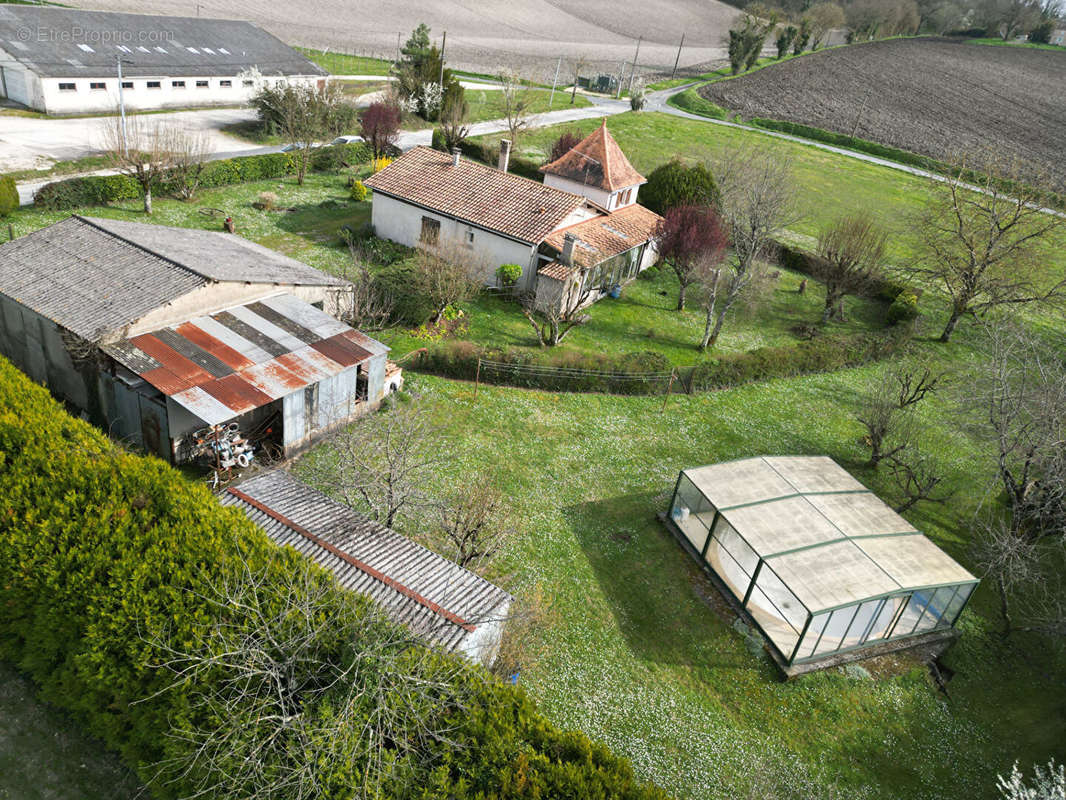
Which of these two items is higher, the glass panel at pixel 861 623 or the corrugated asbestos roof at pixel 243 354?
the corrugated asbestos roof at pixel 243 354

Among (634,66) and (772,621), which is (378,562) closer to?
(772,621)

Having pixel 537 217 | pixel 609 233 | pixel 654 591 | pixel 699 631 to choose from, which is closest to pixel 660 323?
pixel 609 233

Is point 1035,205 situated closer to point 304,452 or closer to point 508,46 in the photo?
point 304,452

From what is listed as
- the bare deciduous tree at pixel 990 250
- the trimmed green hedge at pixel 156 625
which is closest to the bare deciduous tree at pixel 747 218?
the bare deciduous tree at pixel 990 250

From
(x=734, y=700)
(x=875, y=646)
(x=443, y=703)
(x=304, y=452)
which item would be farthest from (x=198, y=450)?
(x=875, y=646)

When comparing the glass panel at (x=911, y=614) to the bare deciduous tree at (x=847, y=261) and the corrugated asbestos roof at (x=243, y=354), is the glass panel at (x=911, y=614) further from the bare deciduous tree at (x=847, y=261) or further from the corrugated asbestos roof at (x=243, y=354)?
the bare deciduous tree at (x=847, y=261)
